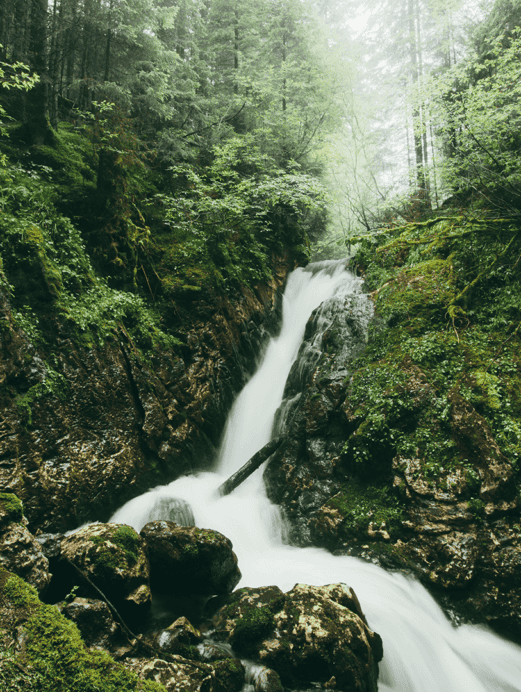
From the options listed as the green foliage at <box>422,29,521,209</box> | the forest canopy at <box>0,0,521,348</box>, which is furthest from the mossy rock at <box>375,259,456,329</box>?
the green foliage at <box>422,29,521,209</box>

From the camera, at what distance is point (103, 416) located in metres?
6.12

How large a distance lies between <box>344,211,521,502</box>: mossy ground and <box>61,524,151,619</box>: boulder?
12.5 feet

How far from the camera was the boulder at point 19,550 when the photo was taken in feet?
10.00

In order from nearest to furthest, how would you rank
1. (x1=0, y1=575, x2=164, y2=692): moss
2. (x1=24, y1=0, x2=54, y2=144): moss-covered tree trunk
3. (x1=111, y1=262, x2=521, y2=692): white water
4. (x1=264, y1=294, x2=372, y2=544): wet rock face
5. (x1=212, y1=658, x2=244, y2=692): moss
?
(x1=0, y1=575, x2=164, y2=692): moss → (x1=212, y1=658, x2=244, y2=692): moss → (x1=111, y1=262, x2=521, y2=692): white water → (x1=264, y1=294, x2=372, y2=544): wet rock face → (x1=24, y1=0, x2=54, y2=144): moss-covered tree trunk

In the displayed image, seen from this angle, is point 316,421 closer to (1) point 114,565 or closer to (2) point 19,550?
(1) point 114,565

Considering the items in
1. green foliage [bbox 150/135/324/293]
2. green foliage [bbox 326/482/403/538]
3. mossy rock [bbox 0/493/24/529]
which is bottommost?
green foliage [bbox 326/482/403/538]

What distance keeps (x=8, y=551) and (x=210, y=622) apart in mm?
2647

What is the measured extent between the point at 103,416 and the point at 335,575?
15.1 ft

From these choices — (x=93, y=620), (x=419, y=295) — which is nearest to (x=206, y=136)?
(x=419, y=295)

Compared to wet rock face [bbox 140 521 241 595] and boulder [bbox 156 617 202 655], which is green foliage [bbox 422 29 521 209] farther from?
boulder [bbox 156 617 202 655]

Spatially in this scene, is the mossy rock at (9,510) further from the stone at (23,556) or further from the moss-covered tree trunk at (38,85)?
the moss-covered tree trunk at (38,85)

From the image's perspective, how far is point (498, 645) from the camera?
161 inches

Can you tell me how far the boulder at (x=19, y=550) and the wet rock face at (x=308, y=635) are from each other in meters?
2.20

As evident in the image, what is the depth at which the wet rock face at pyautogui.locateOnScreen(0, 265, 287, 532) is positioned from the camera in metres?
4.85
